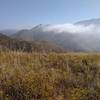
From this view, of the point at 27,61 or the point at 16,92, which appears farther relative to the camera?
the point at 27,61

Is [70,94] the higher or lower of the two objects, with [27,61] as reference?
lower

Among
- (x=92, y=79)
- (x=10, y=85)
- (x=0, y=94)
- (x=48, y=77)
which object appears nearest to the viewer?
(x=0, y=94)

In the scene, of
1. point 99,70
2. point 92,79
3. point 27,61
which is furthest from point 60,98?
point 27,61

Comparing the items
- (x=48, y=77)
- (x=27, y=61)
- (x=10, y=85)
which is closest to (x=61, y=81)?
(x=48, y=77)

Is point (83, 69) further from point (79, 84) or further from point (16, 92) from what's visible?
point (16, 92)

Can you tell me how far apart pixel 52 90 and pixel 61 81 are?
0.98 meters

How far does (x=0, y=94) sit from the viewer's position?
6566 millimetres

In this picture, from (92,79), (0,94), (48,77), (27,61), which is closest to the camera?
(0,94)

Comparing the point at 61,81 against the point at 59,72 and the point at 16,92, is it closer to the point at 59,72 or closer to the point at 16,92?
the point at 59,72

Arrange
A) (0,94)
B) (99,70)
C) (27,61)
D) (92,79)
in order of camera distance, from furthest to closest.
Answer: (27,61), (99,70), (92,79), (0,94)

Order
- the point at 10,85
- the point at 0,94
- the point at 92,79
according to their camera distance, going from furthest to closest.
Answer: the point at 92,79
the point at 10,85
the point at 0,94

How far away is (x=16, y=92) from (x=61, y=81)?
5.33ft

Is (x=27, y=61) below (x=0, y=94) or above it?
above

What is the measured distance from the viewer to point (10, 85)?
277 inches
